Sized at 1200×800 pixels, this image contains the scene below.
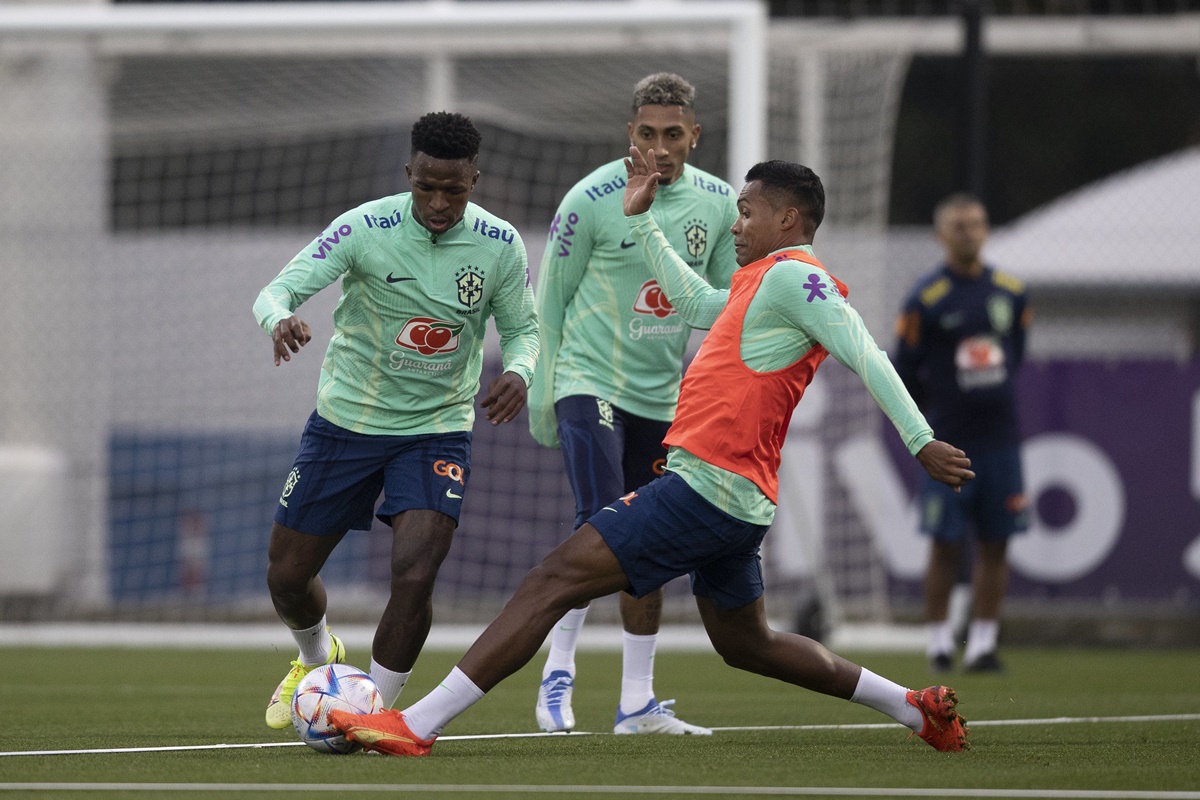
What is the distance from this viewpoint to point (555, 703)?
6617 millimetres

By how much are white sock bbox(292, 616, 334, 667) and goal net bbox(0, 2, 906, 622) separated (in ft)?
17.7

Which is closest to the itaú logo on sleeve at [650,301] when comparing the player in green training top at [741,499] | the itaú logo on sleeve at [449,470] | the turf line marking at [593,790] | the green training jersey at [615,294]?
the green training jersey at [615,294]

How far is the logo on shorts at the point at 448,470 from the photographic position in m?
6.09

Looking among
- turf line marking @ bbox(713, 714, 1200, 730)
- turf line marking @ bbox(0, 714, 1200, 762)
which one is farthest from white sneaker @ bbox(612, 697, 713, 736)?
turf line marking @ bbox(713, 714, 1200, 730)

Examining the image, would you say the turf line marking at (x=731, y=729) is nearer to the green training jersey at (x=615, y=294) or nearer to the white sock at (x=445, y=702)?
the white sock at (x=445, y=702)

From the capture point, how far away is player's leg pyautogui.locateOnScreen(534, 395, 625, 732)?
658cm

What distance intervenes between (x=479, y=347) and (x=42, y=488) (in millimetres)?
7672

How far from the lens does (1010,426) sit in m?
10.1

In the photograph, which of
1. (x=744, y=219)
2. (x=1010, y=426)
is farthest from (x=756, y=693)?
(x=744, y=219)

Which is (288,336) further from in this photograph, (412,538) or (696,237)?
(696,237)

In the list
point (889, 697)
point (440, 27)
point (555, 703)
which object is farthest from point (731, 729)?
point (440, 27)

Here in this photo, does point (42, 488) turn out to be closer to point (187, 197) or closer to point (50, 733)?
point (187, 197)

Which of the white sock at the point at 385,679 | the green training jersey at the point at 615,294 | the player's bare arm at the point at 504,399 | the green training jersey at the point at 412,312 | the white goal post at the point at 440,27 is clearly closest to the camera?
the player's bare arm at the point at 504,399

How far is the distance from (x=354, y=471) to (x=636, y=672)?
132cm
